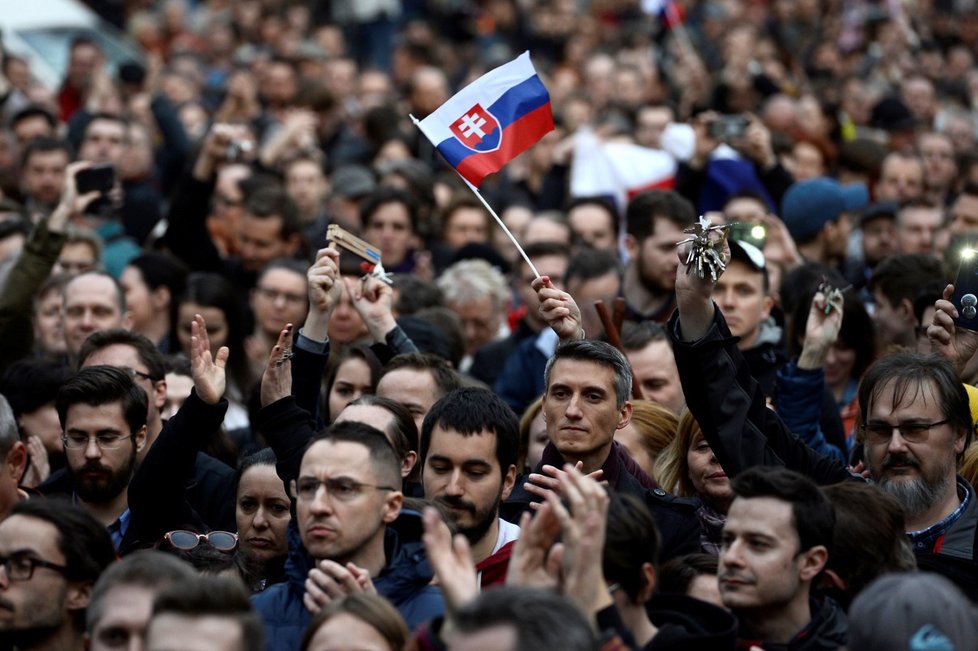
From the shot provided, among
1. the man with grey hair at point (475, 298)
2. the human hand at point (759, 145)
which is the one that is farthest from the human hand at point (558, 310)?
the human hand at point (759, 145)

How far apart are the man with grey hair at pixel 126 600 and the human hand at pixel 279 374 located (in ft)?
5.74

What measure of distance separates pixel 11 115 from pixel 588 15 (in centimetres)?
989

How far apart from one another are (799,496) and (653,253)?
4264mm

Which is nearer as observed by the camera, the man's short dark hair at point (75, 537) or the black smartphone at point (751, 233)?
the man's short dark hair at point (75, 537)

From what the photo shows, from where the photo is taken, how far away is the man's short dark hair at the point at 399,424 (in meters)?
6.98

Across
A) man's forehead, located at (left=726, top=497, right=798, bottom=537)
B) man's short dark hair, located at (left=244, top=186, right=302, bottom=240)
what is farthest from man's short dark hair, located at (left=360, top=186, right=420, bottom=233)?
man's forehead, located at (left=726, top=497, right=798, bottom=537)

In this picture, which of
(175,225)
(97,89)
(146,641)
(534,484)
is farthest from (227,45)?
(146,641)

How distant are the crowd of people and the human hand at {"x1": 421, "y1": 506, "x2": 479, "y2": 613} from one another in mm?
13

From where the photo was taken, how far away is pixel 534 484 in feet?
20.9

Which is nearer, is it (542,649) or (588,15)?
(542,649)

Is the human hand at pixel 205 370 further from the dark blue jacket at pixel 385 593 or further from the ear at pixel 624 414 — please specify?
the ear at pixel 624 414

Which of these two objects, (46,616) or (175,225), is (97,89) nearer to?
(175,225)

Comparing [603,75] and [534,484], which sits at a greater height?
[603,75]

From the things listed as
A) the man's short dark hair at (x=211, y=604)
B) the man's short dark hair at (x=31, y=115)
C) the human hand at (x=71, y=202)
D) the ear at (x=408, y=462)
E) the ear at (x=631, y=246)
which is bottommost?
the man's short dark hair at (x=211, y=604)
